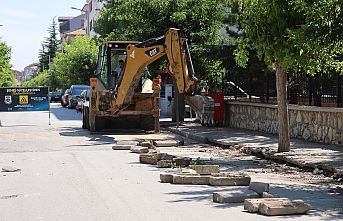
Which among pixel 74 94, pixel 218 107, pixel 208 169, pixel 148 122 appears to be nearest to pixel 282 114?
pixel 208 169

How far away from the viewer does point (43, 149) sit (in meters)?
16.6

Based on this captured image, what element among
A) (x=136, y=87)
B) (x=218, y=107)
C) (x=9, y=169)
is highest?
(x=136, y=87)

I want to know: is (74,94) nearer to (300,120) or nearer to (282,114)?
(300,120)

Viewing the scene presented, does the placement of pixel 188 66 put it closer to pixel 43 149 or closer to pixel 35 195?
pixel 43 149

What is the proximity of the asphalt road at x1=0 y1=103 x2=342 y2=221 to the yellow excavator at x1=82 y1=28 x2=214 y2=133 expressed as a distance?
397 centimetres

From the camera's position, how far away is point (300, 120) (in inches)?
704

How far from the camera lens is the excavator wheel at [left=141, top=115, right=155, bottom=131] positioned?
21969mm

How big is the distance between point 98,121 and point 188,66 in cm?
459

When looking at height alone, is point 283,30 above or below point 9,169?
above

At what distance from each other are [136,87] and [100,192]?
36.7 ft

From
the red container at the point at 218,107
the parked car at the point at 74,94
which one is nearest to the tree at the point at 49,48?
the parked car at the point at 74,94

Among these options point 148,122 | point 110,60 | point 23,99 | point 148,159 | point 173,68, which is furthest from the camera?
point 23,99

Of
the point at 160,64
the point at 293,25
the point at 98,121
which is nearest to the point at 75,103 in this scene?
the point at 160,64

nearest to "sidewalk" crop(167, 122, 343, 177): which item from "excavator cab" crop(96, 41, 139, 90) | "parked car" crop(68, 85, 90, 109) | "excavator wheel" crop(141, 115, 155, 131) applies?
"excavator wheel" crop(141, 115, 155, 131)
